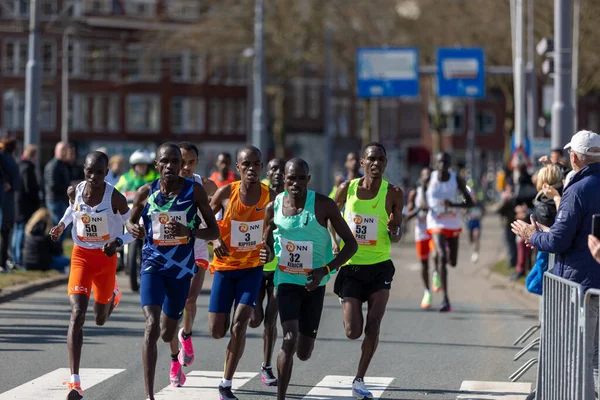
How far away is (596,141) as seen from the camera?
28.2 feet

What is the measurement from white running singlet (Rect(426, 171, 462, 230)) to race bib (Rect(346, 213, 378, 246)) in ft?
21.4

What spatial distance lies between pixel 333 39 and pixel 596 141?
4739 cm

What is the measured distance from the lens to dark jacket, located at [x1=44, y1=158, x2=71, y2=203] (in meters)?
20.1

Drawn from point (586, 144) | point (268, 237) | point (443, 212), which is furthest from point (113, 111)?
point (586, 144)

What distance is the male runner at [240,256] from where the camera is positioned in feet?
30.8

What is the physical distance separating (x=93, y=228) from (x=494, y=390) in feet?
10.7

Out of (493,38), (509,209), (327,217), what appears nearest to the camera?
(327,217)

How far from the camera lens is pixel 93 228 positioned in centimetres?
974

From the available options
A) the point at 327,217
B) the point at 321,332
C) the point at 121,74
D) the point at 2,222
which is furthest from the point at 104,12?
the point at 327,217

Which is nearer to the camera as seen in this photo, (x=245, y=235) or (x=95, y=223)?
(x=245, y=235)

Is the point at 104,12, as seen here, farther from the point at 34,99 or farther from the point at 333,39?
the point at 34,99

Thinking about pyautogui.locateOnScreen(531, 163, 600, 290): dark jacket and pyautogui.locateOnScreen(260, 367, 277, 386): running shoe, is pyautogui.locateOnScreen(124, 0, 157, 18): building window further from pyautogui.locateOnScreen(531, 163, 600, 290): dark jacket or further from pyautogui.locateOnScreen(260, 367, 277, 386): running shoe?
pyautogui.locateOnScreen(531, 163, 600, 290): dark jacket

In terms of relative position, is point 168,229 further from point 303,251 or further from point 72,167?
point 72,167

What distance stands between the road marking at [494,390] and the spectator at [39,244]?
9.97 meters
